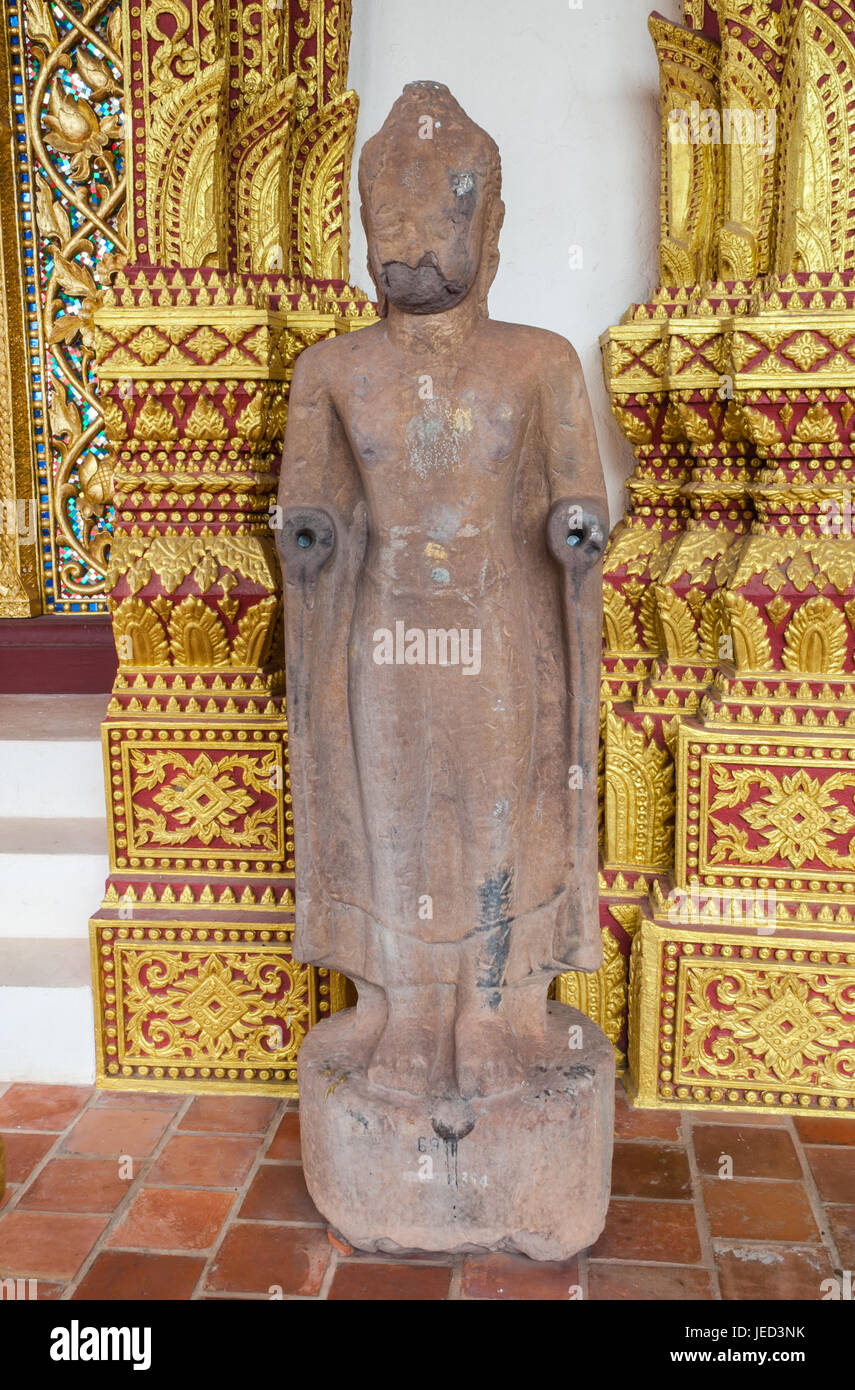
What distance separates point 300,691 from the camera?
248 cm

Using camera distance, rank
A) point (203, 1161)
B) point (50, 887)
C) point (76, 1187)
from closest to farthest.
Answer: point (76, 1187) < point (203, 1161) < point (50, 887)

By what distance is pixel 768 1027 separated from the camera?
10.0 feet

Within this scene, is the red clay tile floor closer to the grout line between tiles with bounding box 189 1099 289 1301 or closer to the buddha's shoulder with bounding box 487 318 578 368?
the grout line between tiles with bounding box 189 1099 289 1301

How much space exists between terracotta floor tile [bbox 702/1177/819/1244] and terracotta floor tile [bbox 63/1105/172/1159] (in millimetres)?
1349

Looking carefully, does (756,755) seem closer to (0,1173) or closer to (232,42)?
(0,1173)

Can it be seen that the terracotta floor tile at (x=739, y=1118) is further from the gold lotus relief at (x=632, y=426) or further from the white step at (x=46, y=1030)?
the gold lotus relief at (x=632, y=426)

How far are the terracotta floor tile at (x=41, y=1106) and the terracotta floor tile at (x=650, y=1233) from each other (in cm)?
139

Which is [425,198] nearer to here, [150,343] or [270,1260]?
[150,343]

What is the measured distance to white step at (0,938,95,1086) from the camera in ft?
10.6

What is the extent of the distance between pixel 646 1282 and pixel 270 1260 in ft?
2.57

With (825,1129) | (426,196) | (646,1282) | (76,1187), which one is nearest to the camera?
(426,196)

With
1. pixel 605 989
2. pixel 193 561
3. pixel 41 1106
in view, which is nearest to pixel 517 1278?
pixel 605 989

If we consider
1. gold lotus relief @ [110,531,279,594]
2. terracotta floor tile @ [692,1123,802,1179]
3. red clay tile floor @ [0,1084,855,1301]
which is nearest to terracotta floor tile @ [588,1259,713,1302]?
red clay tile floor @ [0,1084,855,1301]

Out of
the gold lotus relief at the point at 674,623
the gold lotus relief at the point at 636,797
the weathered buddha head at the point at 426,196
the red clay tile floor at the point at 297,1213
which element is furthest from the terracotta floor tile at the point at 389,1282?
the weathered buddha head at the point at 426,196
